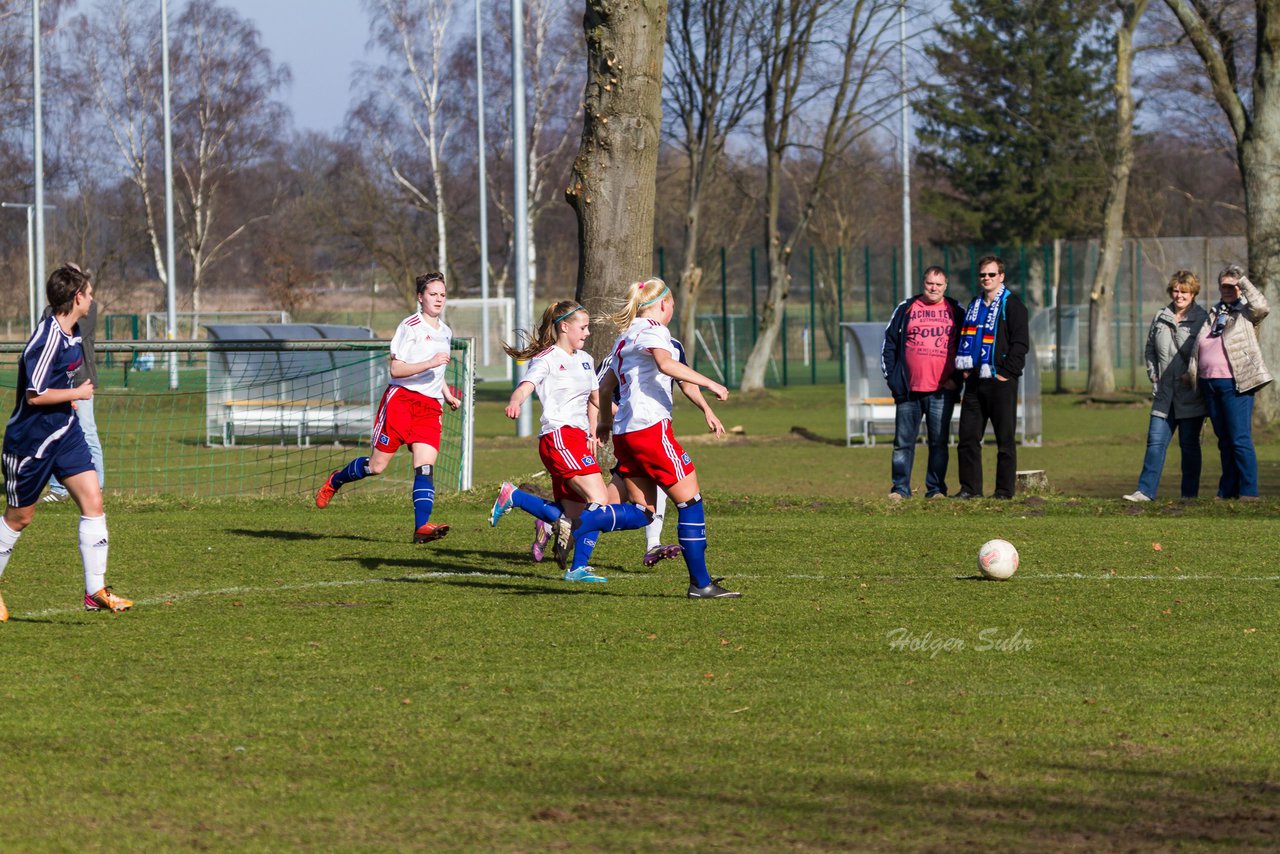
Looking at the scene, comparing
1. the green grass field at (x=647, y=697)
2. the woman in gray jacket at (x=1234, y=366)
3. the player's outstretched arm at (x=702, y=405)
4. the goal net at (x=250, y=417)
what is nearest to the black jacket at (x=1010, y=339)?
the woman in gray jacket at (x=1234, y=366)

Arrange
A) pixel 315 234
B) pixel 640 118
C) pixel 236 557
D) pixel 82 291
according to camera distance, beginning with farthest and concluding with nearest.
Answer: pixel 315 234 < pixel 640 118 < pixel 236 557 < pixel 82 291

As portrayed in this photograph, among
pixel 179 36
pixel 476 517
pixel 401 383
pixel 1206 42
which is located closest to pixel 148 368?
pixel 476 517

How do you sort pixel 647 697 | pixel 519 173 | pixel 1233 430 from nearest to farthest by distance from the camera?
pixel 647 697 → pixel 1233 430 → pixel 519 173

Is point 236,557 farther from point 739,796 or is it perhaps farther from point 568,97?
point 568,97

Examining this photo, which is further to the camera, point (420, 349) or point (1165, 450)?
point (1165, 450)

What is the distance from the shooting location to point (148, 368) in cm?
1942

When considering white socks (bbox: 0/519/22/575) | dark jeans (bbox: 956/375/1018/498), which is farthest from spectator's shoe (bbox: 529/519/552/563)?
dark jeans (bbox: 956/375/1018/498)

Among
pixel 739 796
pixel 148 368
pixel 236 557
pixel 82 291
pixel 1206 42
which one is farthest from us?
pixel 1206 42

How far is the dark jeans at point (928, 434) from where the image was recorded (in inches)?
499

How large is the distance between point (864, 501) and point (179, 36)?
45.7 meters

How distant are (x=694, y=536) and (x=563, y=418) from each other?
131 cm

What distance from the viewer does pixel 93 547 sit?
7.43 metres

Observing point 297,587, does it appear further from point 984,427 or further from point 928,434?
point 984,427

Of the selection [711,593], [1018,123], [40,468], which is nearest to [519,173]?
[711,593]
